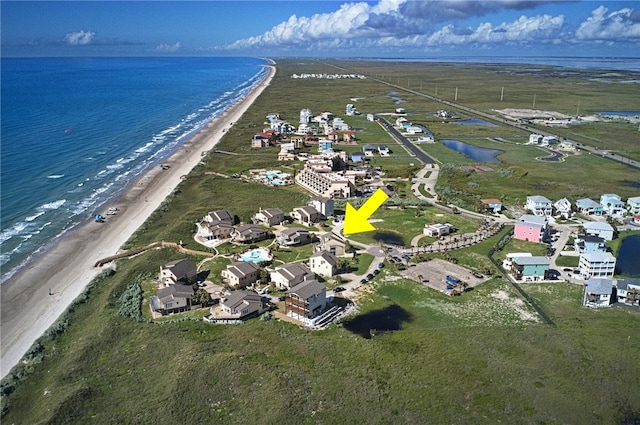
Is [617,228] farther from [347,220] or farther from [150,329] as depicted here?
[150,329]

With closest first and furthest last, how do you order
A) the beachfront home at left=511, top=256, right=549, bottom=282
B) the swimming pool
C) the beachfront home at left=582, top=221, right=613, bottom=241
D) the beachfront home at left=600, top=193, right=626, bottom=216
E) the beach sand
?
the beach sand
the beachfront home at left=511, top=256, right=549, bottom=282
the swimming pool
the beachfront home at left=582, top=221, right=613, bottom=241
the beachfront home at left=600, top=193, right=626, bottom=216

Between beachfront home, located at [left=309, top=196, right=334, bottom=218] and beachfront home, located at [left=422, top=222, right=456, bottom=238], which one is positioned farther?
beachfront home, located at [left=309, top=196, right=334, bottom=218]

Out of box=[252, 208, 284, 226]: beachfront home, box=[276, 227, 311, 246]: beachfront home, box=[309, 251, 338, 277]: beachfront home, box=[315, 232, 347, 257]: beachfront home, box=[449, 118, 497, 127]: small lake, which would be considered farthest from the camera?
box=[449, 118, 497, 127]: small lake

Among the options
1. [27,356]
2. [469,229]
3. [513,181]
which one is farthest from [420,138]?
[27,356]

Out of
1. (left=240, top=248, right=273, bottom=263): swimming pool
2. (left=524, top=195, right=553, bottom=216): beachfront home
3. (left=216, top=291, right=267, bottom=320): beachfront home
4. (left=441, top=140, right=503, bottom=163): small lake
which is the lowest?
(left=441, top=140, right=503, bottom=163): small lake

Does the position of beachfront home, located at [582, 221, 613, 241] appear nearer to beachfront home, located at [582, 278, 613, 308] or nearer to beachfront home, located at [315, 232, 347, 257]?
beachfront home, located at [582, 278, 613, 308]

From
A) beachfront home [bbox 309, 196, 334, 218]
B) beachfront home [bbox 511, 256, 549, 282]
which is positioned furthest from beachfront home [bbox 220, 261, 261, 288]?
beachfront home [bbox 511, 256, 549, 282]

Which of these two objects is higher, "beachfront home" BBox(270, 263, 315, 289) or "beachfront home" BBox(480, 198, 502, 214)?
"beachfront home" BBox(270, 263, 315, 289)
